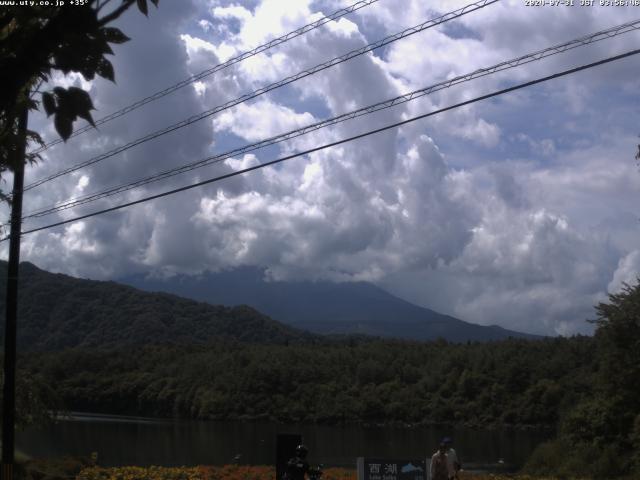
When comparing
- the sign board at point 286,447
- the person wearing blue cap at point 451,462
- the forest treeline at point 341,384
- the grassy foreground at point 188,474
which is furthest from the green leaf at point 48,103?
the forest treeline at point 341,384

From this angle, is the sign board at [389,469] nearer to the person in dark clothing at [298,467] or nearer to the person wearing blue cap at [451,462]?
the person wearing blue cap at [451,462]

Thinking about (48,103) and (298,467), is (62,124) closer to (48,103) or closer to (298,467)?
(48,103)

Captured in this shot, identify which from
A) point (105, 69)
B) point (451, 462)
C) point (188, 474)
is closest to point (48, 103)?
point (105, 69)

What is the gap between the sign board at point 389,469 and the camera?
14234mm

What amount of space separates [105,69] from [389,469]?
11.2 m

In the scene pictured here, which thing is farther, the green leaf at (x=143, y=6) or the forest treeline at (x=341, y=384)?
the forest treeline at (x=341, y=384)

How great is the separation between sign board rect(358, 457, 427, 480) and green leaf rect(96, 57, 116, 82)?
10799 millimetres

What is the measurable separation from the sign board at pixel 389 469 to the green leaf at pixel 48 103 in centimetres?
1099

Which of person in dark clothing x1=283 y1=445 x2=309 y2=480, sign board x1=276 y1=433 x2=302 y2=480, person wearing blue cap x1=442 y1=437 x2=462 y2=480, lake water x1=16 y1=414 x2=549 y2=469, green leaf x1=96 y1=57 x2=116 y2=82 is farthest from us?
lake water x1=16 y1=414 x2=549 y2=469

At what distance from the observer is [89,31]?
442cm

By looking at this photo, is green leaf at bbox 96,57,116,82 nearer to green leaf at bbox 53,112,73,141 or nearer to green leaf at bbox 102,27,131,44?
green leaf at bbox 102,27,131,44

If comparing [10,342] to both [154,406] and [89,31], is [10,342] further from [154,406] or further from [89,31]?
[154,406]

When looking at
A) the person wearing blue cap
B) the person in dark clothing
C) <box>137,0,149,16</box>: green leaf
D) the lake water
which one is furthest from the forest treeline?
<box>137,0,149,16</box>: green leaf

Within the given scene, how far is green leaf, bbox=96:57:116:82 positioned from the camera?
4.62 m
